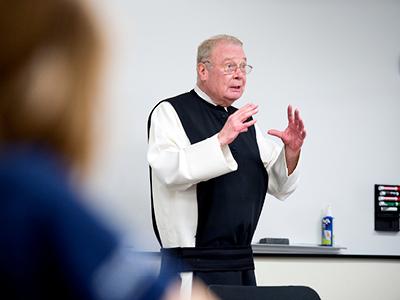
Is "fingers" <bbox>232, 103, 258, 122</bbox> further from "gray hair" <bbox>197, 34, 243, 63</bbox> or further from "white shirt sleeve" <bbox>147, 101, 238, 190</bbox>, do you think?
"gray hair" <bbox>197, 34, 243, 63</bbox>

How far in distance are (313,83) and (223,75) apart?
3.91ft

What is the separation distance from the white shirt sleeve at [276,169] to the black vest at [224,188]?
0.23 feet

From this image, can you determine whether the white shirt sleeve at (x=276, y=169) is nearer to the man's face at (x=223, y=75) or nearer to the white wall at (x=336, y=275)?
the man's face at (x=223, y=75)

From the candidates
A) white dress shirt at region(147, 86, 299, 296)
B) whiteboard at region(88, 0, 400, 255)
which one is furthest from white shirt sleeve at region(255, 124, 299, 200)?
whiteboard at region(88, 0, 400, 255)

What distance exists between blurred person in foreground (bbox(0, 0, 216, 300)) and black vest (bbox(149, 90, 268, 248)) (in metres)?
1.94

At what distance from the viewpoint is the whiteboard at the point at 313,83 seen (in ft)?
11.1

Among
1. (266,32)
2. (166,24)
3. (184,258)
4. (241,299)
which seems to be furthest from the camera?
(266,32)

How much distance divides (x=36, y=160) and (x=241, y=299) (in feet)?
4.27

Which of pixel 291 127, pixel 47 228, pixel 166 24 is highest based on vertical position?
pixel 166 24

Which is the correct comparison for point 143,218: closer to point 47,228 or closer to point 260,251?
point 260,251

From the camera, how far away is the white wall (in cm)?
351

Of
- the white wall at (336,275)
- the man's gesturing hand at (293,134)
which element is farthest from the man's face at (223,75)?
the white wall at (336,275)

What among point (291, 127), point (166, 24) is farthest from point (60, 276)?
point (166, 24)

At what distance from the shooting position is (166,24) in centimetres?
342
